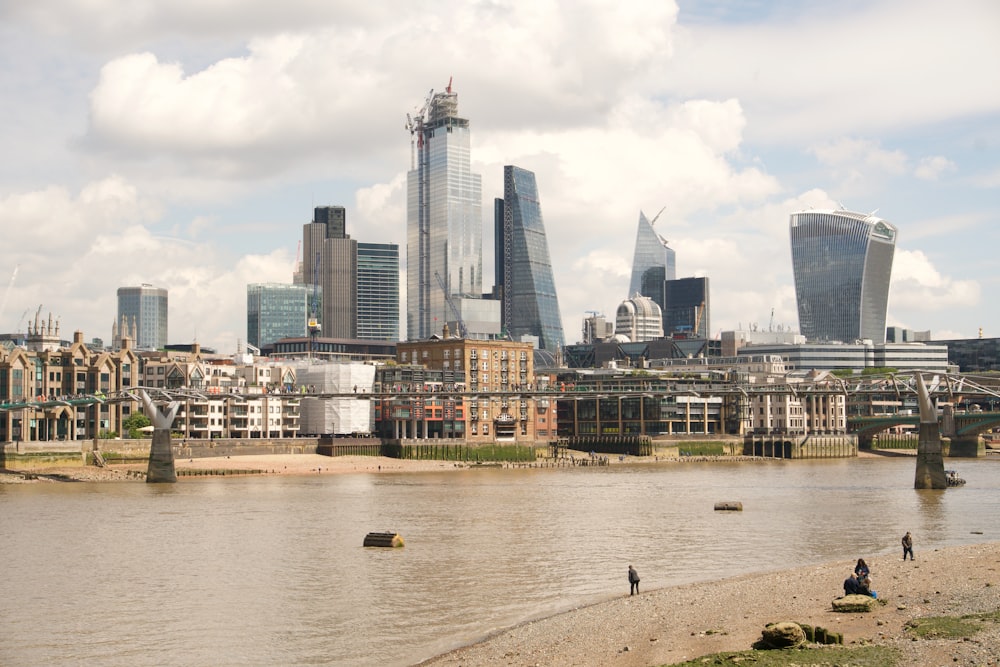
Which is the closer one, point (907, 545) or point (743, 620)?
point (743, 620)

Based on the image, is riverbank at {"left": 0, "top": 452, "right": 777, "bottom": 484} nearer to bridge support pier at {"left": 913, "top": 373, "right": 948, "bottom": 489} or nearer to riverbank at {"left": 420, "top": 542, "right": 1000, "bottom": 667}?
bridge support pier at {"left": 913, "top": 373, "right": 948, "bottom": 489}

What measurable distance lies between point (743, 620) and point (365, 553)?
31.0 metres

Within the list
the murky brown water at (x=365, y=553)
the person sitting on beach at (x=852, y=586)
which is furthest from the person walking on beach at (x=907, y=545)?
the person sitting on beach at (x=852, y=586)

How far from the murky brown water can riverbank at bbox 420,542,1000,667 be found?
257cm

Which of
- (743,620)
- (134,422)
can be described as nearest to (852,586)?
(743,620)

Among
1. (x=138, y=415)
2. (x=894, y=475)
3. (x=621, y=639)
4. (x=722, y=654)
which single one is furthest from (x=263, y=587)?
(x=138, y=415)

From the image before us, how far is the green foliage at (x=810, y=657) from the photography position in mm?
34656

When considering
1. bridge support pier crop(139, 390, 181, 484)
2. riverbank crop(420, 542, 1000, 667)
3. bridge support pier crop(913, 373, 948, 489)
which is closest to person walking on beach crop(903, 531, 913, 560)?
riverbank crop(420, 542, 1000, 667)

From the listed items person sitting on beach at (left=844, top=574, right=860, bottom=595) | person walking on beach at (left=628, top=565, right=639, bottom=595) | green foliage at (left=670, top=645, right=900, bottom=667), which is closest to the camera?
green foliage at (left=670, top=645, right=900, bottom=667)

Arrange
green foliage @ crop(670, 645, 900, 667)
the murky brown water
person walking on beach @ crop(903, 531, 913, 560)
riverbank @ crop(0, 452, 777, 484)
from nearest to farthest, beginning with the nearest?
green foliage @ crop(670, 645, 900, 667) < the murky brown water < person walking on beach @ crop(903, 531, 913, 560) < riverbank @ crop(0, 452, 777, 484)

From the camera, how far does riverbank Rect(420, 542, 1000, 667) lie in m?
38.1

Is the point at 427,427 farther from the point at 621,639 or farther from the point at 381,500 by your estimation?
the point at 621,639

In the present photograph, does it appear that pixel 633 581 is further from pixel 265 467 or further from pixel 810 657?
pixel 265 467

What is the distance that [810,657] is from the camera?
1404 inches
